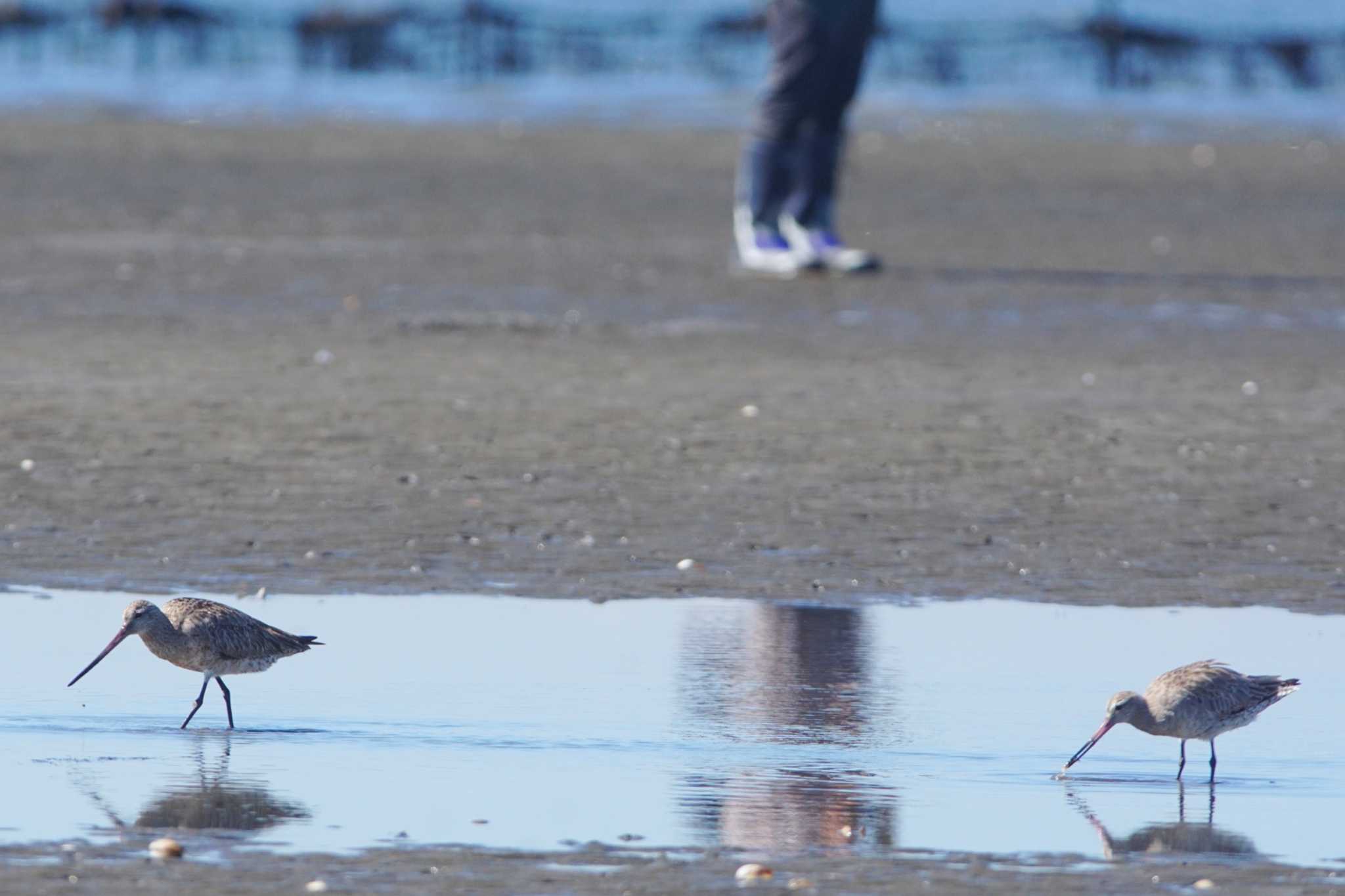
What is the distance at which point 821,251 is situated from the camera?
16.1 meters

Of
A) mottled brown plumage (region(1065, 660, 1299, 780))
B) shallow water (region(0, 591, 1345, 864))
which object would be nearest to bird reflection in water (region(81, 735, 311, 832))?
shallow water (region(0, 591, 1345, 864))

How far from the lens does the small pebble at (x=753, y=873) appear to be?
511 cm

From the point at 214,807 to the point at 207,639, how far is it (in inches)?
39.3

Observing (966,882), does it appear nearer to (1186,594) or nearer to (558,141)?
(1186,594)

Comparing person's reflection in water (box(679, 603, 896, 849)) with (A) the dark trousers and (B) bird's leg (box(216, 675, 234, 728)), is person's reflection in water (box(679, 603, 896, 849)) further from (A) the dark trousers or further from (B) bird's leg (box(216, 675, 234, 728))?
(A) the dark trousers

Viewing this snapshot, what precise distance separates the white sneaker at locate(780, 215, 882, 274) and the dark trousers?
0.72 ft

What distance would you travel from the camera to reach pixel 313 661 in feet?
23.7

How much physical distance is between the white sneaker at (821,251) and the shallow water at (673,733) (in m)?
8.07

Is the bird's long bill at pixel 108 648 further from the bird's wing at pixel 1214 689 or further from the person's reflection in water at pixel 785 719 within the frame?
the bird's wing at pixel 1214 689

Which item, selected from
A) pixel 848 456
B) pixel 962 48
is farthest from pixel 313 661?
pixel 962 48

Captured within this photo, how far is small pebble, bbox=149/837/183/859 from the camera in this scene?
5.19 m

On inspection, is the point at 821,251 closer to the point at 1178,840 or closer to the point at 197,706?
the point at 197,706

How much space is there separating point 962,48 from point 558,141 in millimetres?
22562

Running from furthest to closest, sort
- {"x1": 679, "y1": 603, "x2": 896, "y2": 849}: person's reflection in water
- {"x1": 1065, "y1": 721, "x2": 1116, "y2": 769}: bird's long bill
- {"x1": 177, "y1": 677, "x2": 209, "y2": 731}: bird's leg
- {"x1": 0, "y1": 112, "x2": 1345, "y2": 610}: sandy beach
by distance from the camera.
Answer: {"x1": 0, "y1": 112, "x2": 1345, "y2": 610}: sandy beach → {"x1": 177, "y1": 677, "x2": 209, "y2": 731}: bird's leg → {"x1": 1065, "y1": 721, "x2": 1116, "y2": 769}: bird's long bill → {"x1": 679, "y1": 603, "x2": 896, "y2": 849}: person's reflection in water
